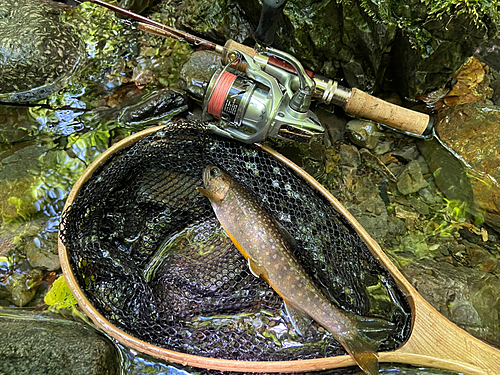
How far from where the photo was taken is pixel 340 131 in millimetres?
3482

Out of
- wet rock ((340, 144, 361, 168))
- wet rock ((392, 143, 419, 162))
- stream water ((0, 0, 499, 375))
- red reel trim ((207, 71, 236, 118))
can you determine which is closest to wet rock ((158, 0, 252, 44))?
stream water ((0, 0, 499, 375))

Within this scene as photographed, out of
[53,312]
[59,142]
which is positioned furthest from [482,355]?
[59,142]

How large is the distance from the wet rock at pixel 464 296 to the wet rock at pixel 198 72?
2.47m

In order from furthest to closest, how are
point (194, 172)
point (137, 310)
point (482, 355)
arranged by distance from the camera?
point (194, 172)
point (137, 310)
point (482, 355)

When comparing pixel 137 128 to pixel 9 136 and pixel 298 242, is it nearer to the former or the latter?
pixel 9 136

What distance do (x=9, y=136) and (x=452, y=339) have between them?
4111mm

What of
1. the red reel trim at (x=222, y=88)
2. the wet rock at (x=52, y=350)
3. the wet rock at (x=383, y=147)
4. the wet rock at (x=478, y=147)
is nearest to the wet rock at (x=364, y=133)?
the wet rock at (x=383, y=147)

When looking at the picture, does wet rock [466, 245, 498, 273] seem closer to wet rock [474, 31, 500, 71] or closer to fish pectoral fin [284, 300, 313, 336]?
fish pectoral fin [284, 300, 313, 336]

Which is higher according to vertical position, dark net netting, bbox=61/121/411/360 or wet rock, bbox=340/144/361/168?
wet rock, bbox=340/144/361/168

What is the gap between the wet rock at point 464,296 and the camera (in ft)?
8.75

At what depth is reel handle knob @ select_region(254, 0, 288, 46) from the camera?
2387 mm

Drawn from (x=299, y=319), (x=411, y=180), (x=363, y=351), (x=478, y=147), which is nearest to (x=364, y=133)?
(x=411, y=180)

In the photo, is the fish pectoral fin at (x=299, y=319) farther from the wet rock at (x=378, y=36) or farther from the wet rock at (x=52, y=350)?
the wet rock at (x=378, y=36)

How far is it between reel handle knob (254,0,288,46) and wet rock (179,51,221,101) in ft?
3.00
